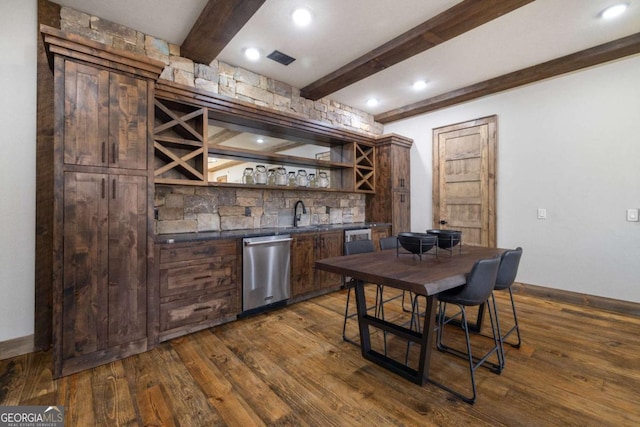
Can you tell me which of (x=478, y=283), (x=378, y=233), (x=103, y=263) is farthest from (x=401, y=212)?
(x=103, y=263)

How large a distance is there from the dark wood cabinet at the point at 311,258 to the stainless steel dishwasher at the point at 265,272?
0.12 m

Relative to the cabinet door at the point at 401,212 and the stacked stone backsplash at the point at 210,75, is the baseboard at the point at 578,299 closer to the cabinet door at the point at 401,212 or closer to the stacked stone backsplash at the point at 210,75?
the cabinet door at the point at 401,212

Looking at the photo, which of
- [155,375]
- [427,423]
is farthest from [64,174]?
[427,423]

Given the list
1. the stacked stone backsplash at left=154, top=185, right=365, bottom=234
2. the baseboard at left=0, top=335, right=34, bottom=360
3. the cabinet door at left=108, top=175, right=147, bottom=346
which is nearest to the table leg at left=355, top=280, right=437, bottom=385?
the cabinet door at left=108, top=175, right=147, bottom=346

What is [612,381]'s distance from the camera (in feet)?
6.23

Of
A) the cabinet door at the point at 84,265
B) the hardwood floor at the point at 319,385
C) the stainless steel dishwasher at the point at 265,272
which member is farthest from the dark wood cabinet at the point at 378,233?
the cabinet door at the point at 84,265

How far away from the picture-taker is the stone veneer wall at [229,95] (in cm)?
271

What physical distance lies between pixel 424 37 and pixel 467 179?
2353mm

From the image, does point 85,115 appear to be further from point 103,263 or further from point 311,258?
point 311,258

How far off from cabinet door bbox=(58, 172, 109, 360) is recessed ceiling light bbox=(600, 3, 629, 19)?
4518 mm

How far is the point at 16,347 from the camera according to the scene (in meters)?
2.23

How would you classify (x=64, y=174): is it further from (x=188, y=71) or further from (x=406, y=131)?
(x=406, y=131)

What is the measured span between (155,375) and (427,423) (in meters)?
1.82

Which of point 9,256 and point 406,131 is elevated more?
point 406,131
